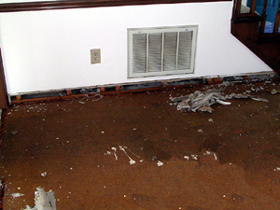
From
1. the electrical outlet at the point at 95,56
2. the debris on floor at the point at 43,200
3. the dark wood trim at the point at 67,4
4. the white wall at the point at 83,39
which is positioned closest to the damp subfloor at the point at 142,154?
the debris on floor at the point at 43,200

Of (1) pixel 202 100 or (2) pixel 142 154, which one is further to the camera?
(1) pixel 202 100

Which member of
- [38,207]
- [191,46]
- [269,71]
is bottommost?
[38,207]

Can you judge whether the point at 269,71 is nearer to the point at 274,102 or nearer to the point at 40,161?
the point at 274,102

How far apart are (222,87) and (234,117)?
1.88ft

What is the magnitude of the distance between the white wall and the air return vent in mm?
56

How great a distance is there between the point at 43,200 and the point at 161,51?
174 cm

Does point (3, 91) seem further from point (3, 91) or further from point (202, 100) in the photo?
point (202, 100)

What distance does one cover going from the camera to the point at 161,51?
3.17 meters

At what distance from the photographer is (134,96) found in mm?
3197

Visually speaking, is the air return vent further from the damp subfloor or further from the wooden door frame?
the wooden door frame

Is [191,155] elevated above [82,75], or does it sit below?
below

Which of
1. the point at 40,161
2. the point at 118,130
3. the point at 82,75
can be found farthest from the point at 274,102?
the point at 40,161

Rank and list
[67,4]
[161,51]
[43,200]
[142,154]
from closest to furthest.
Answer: [43,200]
[142,154]
[67,4]
[161,51]

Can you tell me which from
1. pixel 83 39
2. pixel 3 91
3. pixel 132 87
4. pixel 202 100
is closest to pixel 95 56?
pixel 83 39
